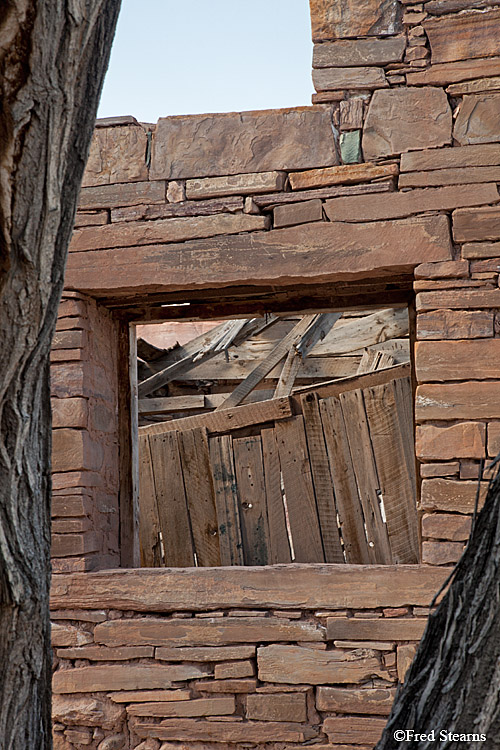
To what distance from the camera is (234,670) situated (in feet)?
11.7

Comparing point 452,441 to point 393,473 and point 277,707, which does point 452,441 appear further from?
point 277,707

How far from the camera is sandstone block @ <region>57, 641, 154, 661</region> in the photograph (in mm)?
3672

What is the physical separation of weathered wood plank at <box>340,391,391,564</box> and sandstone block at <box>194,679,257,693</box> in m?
1.19

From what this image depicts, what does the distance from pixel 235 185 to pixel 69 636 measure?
2314 millimetres

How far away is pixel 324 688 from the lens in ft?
11.4

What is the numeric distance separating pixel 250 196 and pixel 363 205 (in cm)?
55

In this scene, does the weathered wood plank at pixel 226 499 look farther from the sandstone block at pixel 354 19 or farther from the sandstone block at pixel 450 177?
the sandstone block at pixel 354 19

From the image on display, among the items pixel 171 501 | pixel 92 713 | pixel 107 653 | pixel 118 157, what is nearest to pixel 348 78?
pixel 118 157

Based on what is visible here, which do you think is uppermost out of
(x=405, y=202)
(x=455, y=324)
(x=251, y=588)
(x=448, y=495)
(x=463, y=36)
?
(x=463, y=36)

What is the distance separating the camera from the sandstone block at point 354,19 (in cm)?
367

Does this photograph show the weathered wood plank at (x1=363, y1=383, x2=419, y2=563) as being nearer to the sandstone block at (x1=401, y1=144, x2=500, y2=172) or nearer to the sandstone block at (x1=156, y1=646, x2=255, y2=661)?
the sandstone block at (x1=156, y1=646, x2=255, y2=661)

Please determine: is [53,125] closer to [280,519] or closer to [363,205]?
[363,205]

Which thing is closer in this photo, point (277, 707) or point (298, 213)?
point (277, 707)

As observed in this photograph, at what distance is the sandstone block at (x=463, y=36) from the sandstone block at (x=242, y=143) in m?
0.58
